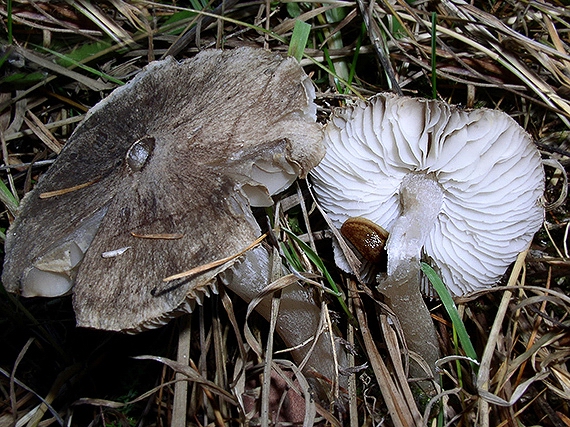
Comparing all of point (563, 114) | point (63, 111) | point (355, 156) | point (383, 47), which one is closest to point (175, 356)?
point (355, 156)

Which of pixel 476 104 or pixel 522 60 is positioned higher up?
pixel 522 60

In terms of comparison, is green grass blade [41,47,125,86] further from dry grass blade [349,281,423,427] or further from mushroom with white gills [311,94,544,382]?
dry grass blade [349,281,423,427]

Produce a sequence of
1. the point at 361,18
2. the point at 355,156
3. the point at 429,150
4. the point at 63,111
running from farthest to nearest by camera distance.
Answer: the point at 63,111 < the point at 361,18 < the point at 355,156 < the point at 429,150

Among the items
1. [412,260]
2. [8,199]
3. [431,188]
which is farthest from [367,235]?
[8,199]

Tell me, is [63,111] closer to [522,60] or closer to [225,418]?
[225,418]

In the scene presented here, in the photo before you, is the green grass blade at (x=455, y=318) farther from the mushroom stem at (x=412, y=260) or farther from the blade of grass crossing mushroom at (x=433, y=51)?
the blade of grass crossing mushroom at (x=433, y=51)

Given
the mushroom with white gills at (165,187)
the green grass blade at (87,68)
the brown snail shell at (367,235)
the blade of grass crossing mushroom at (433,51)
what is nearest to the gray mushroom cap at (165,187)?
the mushroom with white gills at (165,187)

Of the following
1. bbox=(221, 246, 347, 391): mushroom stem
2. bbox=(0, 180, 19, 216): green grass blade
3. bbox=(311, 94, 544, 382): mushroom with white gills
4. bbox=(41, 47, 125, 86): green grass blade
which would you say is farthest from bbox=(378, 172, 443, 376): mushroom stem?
bbox=(0, 180, 19, 216): green grass blade
